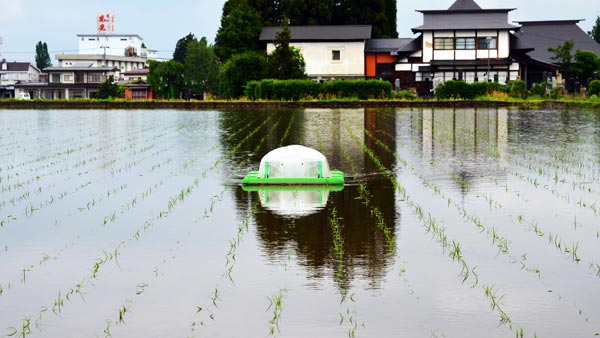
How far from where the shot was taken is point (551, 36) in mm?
67500

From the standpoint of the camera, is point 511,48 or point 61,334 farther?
point 511,48

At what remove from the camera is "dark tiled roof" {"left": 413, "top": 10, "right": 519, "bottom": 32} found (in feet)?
188

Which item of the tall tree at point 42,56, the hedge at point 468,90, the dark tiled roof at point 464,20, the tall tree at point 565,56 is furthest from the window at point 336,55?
the tall tree at point 42,56

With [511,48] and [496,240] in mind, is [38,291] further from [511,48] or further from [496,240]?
[511,48]

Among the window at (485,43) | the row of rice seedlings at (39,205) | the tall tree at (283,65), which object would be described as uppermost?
the window at (485,43)

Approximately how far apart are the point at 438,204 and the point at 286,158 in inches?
89.6

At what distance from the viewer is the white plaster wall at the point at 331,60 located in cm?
6191

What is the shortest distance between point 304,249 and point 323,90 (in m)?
34.7

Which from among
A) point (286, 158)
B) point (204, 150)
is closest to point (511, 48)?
point (204, 150)

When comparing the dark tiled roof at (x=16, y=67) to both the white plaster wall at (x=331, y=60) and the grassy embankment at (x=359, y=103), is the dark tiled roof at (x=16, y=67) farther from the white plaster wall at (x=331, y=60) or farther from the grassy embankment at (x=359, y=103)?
the grassy embankment at (x=359, y=103)

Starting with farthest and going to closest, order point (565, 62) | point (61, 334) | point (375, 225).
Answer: point (565, 62) < point (375, 225) < point (61, 334)

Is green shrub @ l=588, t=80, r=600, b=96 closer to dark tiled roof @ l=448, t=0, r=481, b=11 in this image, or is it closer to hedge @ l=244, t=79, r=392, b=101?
hedge @ l=244, t=79, r=392, b=101

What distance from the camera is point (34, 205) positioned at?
9664 millimetres

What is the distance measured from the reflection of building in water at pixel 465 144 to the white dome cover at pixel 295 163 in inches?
82.6
